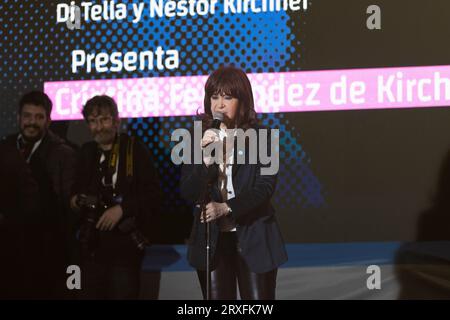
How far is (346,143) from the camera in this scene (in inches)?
135

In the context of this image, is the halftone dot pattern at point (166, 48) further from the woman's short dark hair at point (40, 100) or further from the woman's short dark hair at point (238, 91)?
the woman's short dark hair at point (238, 91)

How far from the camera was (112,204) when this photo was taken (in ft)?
10.9

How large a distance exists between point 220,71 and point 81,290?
1.47 metres

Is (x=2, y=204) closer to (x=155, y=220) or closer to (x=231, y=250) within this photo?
(x=155, y=220)

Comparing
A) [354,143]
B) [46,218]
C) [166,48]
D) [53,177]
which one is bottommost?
[46,218]

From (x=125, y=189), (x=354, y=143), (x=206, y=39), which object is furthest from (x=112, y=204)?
(x=354, y=143)

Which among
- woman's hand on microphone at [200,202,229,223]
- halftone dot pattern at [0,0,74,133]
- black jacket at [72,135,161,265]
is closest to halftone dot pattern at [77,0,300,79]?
halftone dot pattern at [0,0,74,133]

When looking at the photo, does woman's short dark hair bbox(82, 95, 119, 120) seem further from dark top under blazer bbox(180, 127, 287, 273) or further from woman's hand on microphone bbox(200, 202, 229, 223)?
woman's hand on microphone bbox(200, 202, 229, 223)

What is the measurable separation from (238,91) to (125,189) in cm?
81

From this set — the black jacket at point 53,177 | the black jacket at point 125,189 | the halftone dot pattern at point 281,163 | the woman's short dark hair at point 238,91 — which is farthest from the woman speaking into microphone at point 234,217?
the black jacket at point 53,177

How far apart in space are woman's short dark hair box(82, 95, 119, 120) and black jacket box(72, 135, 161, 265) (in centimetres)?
17

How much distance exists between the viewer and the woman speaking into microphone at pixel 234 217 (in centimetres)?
276

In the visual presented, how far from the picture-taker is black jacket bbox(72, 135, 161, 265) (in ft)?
10.4

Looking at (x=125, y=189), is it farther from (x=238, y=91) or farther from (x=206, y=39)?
(x=206, y=39)
